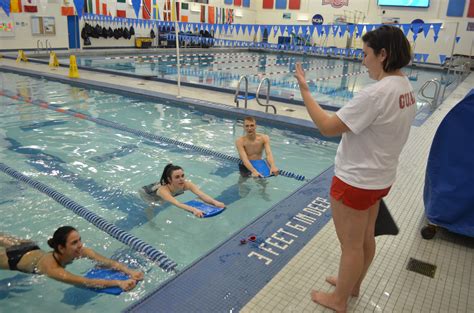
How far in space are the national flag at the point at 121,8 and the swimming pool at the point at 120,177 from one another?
1374 centimetres

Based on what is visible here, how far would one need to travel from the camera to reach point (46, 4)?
17547 mm

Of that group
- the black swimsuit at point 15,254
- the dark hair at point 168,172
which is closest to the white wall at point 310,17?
the dark hair at point 168,172

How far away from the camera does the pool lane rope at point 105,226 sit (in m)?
2.90

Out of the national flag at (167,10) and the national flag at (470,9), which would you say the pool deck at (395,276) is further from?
the national flag at (470,9)

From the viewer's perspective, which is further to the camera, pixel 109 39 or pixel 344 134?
pixel 109 39

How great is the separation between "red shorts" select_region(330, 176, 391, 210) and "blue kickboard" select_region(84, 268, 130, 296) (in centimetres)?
165

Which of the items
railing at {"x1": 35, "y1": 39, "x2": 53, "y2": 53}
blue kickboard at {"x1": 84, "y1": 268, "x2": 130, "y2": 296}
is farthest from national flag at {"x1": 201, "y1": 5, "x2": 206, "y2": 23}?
blue kickboard at {"x1": 84, "y1": 268, "x2": 130, "y2": 296}

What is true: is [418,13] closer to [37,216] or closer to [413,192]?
[413,192]

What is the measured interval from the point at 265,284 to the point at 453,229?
1.55m

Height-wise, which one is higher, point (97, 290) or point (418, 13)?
point (418, 13)

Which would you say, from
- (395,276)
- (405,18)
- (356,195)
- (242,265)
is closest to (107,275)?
(242,265)

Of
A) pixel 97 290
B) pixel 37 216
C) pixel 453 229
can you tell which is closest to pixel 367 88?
pixel 453 229

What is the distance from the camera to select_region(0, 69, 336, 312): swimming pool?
2.86m

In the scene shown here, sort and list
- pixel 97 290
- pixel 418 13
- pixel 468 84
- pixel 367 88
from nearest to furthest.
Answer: pixel 367 88
pixel 97 290
pixel 468 84
pixel 418 13
